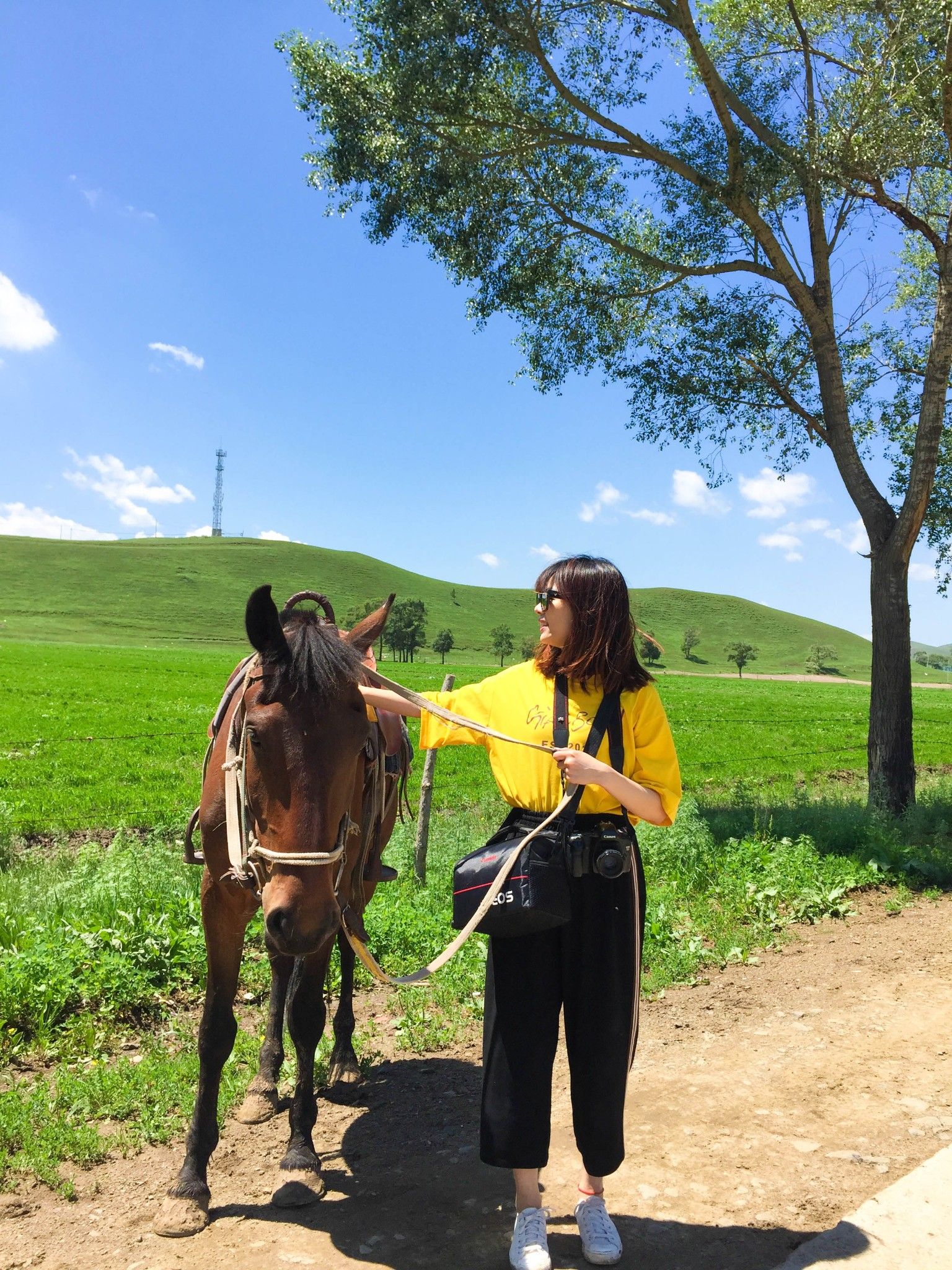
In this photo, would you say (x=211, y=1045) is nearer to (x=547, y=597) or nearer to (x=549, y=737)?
(x=549, y=737)

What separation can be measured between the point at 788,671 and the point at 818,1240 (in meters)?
131

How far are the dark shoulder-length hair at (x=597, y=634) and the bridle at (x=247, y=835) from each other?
0.92 metres

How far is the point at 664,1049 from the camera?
4758 millimetres

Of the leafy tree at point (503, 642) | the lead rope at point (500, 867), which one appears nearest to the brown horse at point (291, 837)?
the lead rope at point (500, 867)

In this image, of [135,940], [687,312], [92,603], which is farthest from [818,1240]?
[92,603]

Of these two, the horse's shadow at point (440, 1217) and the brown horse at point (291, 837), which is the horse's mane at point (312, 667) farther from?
the horse's shadow at point (440, 1217)

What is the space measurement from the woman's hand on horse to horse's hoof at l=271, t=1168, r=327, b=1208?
202 centimetres

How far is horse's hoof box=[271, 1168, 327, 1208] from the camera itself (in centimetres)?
324

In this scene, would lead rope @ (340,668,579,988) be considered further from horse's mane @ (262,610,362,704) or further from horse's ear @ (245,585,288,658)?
horse's ear @ (245,585,288,658)

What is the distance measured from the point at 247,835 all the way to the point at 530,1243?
1577mm

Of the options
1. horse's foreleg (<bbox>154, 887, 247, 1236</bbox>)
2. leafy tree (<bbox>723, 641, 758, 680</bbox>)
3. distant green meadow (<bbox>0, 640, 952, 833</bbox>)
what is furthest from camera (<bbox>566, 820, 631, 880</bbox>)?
leafy tree (<bbox>723, 641, 758, 680</bbox>)

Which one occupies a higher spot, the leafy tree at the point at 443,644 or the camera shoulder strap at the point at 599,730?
the leafy tree at the point at 443,644

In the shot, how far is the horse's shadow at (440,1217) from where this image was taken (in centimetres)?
283

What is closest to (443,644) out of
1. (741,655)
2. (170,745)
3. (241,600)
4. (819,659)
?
(741,655)
